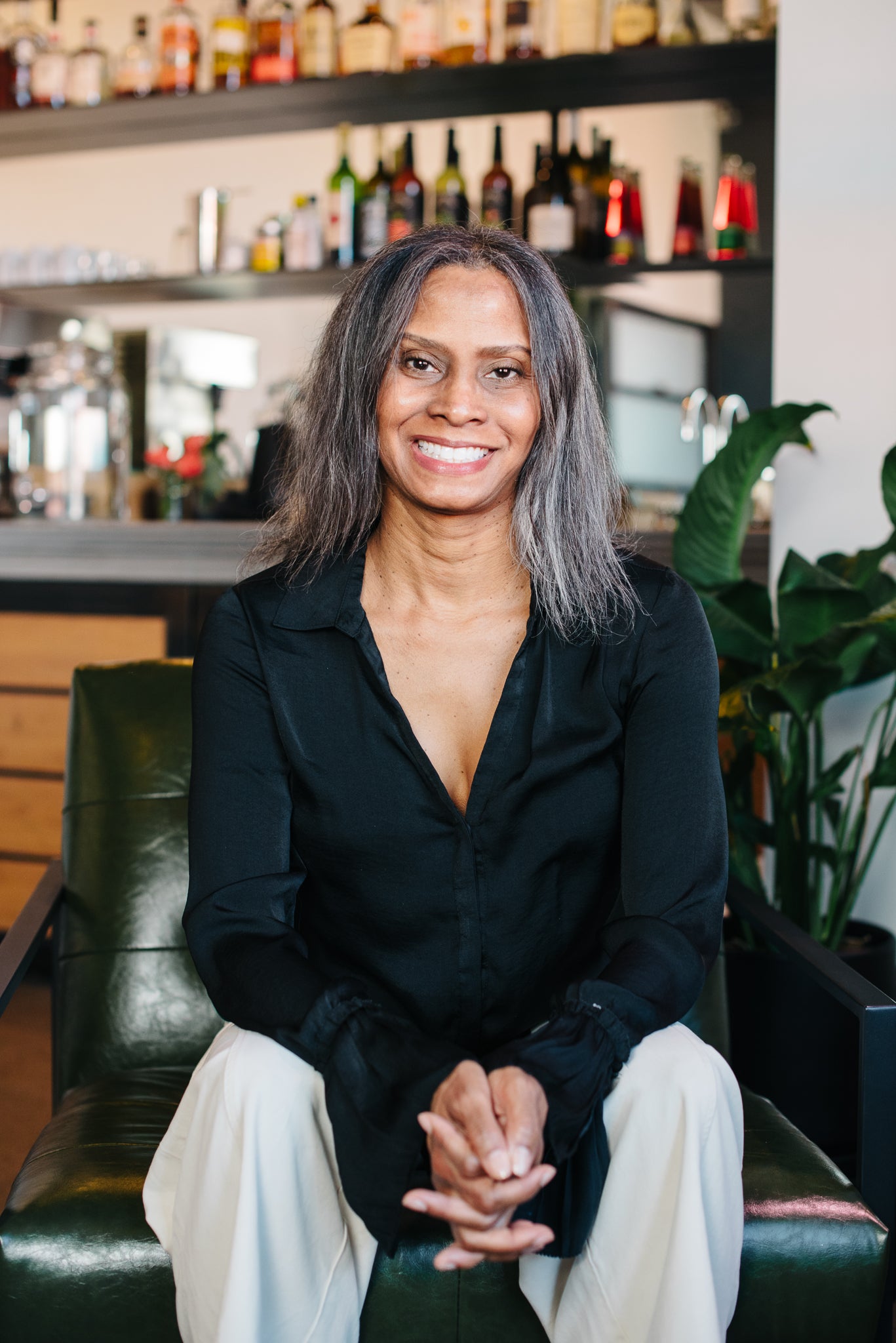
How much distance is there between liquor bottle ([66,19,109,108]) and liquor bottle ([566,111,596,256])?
121 centimetres

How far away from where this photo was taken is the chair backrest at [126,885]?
1.53 metres

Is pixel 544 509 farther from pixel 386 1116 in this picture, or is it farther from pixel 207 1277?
pixel 207 1277

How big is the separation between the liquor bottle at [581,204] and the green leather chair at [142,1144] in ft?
6.19

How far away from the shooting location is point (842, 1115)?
1880mm

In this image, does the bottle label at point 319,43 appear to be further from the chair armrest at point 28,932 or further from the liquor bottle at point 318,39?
the chair armrest at point 28,932

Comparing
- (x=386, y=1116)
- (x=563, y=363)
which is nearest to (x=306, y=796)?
(x=386, y=1116)

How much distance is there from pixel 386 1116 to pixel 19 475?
2723mm

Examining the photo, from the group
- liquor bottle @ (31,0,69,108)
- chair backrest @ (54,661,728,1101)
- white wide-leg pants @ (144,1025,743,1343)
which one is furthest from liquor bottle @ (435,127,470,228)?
white wide-leg pants @ (144,1025,743,1343)

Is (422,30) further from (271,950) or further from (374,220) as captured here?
(271,950)

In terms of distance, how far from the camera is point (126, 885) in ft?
5.19

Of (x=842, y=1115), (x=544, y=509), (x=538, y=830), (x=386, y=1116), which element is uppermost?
(x=544, y=509)

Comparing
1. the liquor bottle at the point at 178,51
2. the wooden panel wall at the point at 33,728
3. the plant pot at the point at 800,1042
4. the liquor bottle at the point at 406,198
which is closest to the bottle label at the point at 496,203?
the liquor bottle at the point at 406,198

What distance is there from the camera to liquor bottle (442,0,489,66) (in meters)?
2.96

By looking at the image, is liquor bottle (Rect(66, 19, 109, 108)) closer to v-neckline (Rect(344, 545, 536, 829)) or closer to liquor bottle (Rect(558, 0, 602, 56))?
liquor bottle (Rect(558, 0, 602, 56))
